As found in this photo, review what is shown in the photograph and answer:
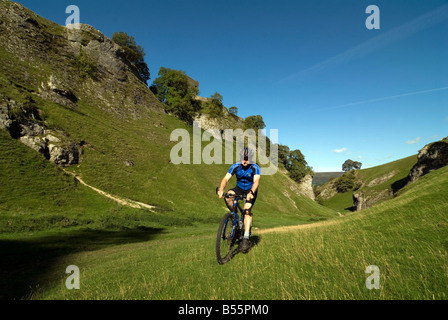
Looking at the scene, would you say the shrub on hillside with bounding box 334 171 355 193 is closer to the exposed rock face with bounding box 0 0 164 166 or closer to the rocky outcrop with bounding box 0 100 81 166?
the exposed rock face with bounding box 0 0 164 166

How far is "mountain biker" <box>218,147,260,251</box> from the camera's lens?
306 inches

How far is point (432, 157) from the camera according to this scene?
189 feet

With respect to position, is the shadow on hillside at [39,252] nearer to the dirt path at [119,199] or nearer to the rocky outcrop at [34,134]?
the dirt path at [119,199]

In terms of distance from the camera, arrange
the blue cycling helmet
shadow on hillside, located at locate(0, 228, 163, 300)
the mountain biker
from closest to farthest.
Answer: the mountain biker, the blue cycling helmet, shadow on hillside, located at locate(0, 228, 163, 300)

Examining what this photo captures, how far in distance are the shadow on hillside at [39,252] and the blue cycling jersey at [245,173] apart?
780cm

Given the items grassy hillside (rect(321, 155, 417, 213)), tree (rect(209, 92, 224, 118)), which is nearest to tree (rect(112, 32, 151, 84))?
tree (rect(209, 92, 224, 118))

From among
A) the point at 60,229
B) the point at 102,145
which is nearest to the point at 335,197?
the point at 102,145

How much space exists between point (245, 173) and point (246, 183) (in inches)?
16.3

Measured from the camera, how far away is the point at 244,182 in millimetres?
8258

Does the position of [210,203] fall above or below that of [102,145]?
below

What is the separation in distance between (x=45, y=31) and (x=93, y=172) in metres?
43.2

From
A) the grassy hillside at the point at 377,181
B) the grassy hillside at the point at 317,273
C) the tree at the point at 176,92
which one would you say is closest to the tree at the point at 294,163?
the grassy hillside at the point at 377,181

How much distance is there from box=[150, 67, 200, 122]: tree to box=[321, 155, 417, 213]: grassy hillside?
9365 cm
